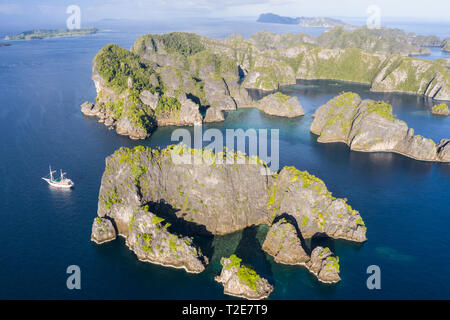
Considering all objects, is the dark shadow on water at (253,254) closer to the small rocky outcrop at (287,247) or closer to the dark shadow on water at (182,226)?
the small rocky outcrop at (287,247)

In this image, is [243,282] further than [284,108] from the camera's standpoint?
No

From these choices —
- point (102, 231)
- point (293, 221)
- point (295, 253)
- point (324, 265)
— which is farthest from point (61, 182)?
point (324, 265)

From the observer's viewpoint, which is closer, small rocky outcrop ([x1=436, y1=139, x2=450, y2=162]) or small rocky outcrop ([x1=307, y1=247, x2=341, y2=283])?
small rocky outcrop ([x1=307, y1=247, x2=341, y2=283])

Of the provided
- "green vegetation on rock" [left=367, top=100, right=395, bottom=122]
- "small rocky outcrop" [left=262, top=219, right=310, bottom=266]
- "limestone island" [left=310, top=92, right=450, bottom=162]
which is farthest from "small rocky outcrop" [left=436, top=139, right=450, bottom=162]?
"small rocky outcrop" [left=262, top=219, right=310, bottom=266]

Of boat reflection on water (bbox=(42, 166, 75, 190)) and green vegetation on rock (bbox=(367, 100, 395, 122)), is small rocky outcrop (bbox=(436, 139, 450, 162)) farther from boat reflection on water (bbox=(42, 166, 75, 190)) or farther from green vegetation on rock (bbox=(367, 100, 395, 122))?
boat reflection on water (bbox=(42, 166, 75, 190))

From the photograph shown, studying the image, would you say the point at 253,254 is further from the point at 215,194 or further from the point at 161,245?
the point at 161,245
